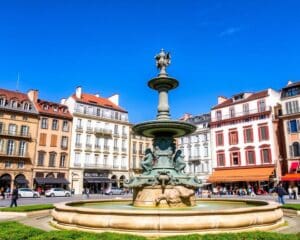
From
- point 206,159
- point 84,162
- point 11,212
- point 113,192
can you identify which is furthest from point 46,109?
point 11,212

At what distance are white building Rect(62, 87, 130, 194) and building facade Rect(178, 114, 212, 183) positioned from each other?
40.9 feet

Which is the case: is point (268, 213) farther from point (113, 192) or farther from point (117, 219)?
point (113, 192)

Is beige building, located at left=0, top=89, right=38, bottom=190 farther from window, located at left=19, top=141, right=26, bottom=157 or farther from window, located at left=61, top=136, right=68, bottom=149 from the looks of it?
window, located at left=61, top=136, right=68, bottom=149

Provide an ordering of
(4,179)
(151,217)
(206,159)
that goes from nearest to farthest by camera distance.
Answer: (151,217)
(4,179)
(206,159)

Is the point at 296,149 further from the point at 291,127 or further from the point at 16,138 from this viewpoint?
the point at 16,138

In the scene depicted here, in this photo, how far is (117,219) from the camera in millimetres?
7840

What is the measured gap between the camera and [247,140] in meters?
50.1

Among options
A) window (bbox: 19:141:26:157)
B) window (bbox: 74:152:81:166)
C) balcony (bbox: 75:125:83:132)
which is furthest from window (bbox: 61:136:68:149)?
window (bbox: 19:141:26:157)

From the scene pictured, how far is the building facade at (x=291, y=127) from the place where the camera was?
4344cm

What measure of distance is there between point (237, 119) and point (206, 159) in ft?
32.9

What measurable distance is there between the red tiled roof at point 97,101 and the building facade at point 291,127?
30.8 m

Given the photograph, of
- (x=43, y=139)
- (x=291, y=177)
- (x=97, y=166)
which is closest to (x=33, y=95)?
(x=43, y=139)

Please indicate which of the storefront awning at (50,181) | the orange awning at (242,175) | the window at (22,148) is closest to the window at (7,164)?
the window at (22,148)

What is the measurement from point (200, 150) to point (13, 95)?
113ft
